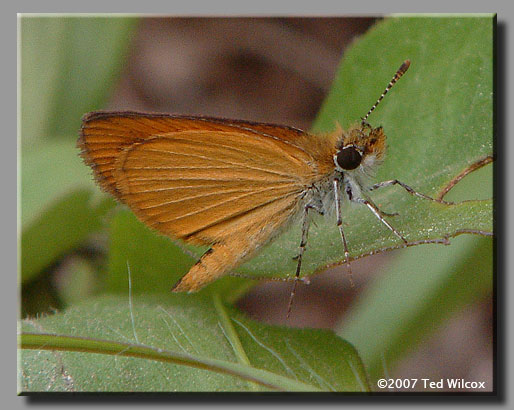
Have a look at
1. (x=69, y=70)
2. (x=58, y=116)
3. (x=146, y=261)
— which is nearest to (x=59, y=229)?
(x=146, y=261)

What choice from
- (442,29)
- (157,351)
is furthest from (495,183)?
(157,351)

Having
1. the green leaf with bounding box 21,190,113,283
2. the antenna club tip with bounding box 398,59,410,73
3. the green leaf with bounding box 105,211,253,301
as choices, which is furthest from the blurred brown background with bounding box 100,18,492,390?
the green leaf with bounding box 21,190,113,283

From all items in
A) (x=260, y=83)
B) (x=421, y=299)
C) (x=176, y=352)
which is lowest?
(x=176, y=352)

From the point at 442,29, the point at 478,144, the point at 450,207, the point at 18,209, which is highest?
the point at 442,29

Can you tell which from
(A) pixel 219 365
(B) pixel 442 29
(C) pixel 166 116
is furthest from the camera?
(B) pixel 442 29

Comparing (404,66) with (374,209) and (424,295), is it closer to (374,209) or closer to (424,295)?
(374,209)

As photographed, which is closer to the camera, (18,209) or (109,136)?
(109,136)

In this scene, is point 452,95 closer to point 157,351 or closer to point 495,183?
point 495,183

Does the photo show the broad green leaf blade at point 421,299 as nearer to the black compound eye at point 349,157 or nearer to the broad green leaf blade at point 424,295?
the broad green leaf blade at point 424,295
